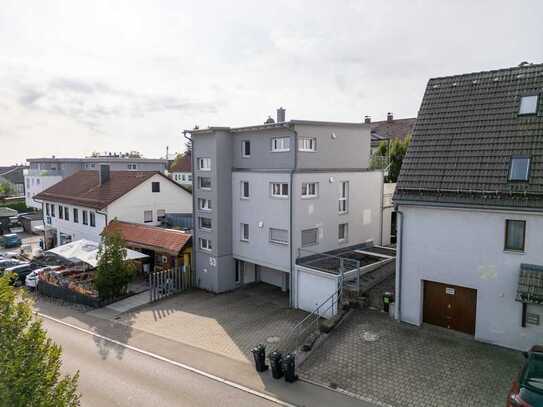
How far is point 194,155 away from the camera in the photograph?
2580 cm

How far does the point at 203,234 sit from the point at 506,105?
17.5 meters

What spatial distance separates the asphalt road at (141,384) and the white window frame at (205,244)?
901 cm

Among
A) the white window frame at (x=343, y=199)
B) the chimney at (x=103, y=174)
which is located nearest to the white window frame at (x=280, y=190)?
the white window frame at (x=343, y=199)

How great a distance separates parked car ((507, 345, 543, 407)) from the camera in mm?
8812

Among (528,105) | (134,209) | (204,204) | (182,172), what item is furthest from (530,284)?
(182,172)

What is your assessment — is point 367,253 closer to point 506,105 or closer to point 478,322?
point 478,322

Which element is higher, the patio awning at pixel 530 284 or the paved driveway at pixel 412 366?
the patio awning at pixel 530 284

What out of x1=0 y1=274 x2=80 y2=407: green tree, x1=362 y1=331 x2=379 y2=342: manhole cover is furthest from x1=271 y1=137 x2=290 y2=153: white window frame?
x1=0 y1=274 x2=80 y2=407: green tree

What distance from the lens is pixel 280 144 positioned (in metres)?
21.9

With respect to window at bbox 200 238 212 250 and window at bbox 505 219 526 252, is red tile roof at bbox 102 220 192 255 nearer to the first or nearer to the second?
window at bbox 200 238 212 250

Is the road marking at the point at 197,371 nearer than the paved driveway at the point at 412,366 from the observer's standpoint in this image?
No

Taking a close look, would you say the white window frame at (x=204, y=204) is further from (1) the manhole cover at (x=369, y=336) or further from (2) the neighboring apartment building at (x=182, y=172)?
(2) the neighboring apartment building at (x=182, y=172)

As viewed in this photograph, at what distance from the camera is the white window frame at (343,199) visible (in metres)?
23.3

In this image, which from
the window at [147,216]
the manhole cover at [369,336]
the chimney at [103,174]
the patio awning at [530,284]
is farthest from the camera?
the chimney at [103,174]
